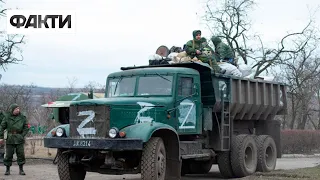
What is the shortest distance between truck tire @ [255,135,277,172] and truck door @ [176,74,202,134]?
2840mm

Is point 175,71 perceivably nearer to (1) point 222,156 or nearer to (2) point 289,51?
(1) point 222,156

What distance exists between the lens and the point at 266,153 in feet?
49.3

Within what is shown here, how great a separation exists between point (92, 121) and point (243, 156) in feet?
15.1

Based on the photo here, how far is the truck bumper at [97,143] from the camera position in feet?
32.2

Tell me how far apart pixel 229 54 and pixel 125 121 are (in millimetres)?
4981

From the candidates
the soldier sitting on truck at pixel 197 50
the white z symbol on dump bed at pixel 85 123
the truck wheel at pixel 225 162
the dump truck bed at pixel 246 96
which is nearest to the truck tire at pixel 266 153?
the dump truck bed at pixel 246 96

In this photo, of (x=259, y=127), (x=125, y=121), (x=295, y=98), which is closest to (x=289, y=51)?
(x=295, y=98)

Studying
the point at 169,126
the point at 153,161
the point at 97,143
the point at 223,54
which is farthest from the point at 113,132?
the point at 223,54

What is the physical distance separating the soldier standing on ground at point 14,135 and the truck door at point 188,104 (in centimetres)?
435

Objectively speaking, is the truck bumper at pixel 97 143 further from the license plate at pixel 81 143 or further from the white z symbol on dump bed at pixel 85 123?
the white z symbol on dump bed at pixel 85 123

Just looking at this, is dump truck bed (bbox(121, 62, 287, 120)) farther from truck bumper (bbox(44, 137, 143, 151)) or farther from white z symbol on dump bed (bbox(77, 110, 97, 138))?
truck bumper (bbox(44, 137, 143, 151))

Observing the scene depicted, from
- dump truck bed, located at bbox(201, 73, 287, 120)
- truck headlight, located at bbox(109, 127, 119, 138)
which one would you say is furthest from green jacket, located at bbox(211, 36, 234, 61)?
truck headlight, located at bbox(109, 127, 119, 138)

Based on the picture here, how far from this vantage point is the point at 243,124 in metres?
14.9

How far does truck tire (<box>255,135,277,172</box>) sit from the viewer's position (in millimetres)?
14422
